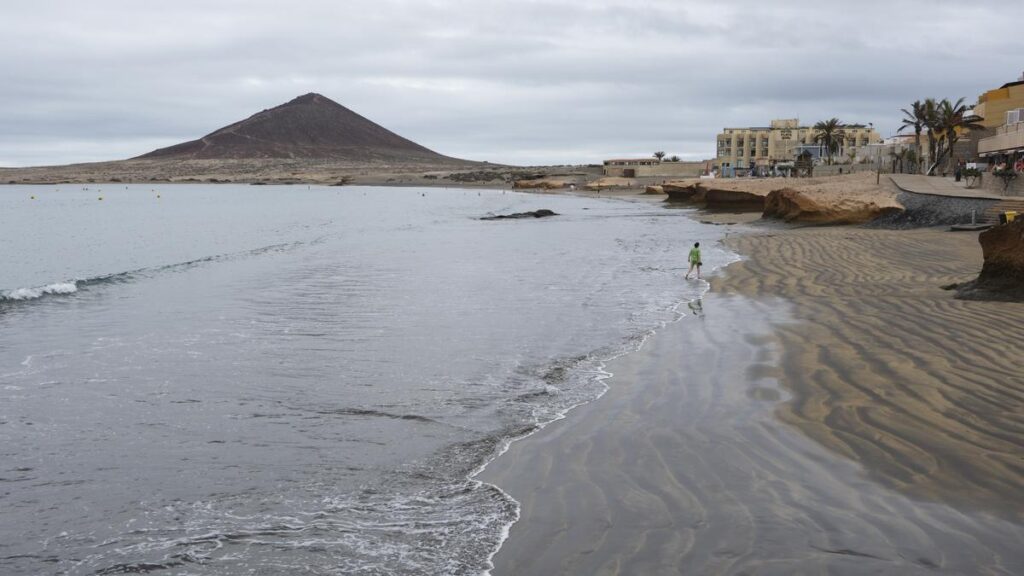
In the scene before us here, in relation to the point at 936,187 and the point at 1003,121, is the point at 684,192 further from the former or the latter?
the point at 936,187

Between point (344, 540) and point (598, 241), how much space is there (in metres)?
29.3

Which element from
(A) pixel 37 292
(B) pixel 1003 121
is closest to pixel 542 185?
(B) pixel 1003 121

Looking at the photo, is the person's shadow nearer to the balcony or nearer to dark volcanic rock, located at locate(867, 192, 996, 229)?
dark volcanic rock, located at locate(867, 192, 996, 229)

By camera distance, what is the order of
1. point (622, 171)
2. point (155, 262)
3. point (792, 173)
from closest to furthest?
point (155, 262), point (792, 173), point (622, 171)

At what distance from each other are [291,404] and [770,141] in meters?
132

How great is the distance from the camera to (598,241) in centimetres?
3453

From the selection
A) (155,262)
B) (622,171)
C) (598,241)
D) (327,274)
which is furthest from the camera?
(622,171)

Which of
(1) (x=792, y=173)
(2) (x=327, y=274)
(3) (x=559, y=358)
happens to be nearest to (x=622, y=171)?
(1) (x=792, y=173)

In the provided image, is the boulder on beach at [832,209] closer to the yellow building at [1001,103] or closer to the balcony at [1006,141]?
the balcony at [1006,141]

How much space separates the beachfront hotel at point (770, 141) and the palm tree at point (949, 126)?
5635 cm

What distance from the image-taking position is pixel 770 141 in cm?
13225

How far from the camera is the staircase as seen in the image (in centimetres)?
2538

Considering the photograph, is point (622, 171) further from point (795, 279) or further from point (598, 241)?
point (795, 279)

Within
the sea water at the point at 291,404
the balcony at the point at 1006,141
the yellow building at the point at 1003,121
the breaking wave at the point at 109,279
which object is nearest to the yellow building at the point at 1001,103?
the yellow building at the point at 1003,121
